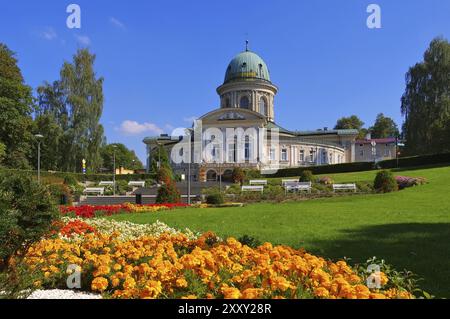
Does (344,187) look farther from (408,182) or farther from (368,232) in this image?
(368,232)

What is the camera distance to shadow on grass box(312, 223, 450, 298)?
5949mm

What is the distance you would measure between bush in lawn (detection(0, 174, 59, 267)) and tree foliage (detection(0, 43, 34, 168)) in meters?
32.1

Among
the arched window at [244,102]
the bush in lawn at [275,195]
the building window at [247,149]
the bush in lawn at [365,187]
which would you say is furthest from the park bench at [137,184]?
the arched window at [244,102]

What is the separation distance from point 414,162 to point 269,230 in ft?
116

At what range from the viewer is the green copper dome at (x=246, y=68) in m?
69.8

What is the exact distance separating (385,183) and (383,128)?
7421cm

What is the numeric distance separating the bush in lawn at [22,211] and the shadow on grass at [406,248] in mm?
4626

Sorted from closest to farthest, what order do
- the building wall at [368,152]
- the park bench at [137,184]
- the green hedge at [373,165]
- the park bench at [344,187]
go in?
the park bench at [344,187], the green hedge at [373,165], the park bench at [137,184], the building wall at [368,152]

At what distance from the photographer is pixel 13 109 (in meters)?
34.7

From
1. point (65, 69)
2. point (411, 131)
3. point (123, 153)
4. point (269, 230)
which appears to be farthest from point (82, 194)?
point (123, 153)

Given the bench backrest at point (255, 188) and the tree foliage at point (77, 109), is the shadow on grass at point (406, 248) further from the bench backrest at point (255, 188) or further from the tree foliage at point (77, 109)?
the tree foliage at point (77, 109)

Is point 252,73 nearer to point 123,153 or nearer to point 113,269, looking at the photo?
point 123,153

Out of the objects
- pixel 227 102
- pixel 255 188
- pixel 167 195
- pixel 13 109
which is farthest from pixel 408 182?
pixel 227 102

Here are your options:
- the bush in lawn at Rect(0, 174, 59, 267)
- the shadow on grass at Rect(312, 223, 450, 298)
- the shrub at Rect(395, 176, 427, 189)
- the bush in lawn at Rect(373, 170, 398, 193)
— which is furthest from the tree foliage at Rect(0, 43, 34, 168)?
the shadow on grass at Rect(312, 223, 450, 298)
